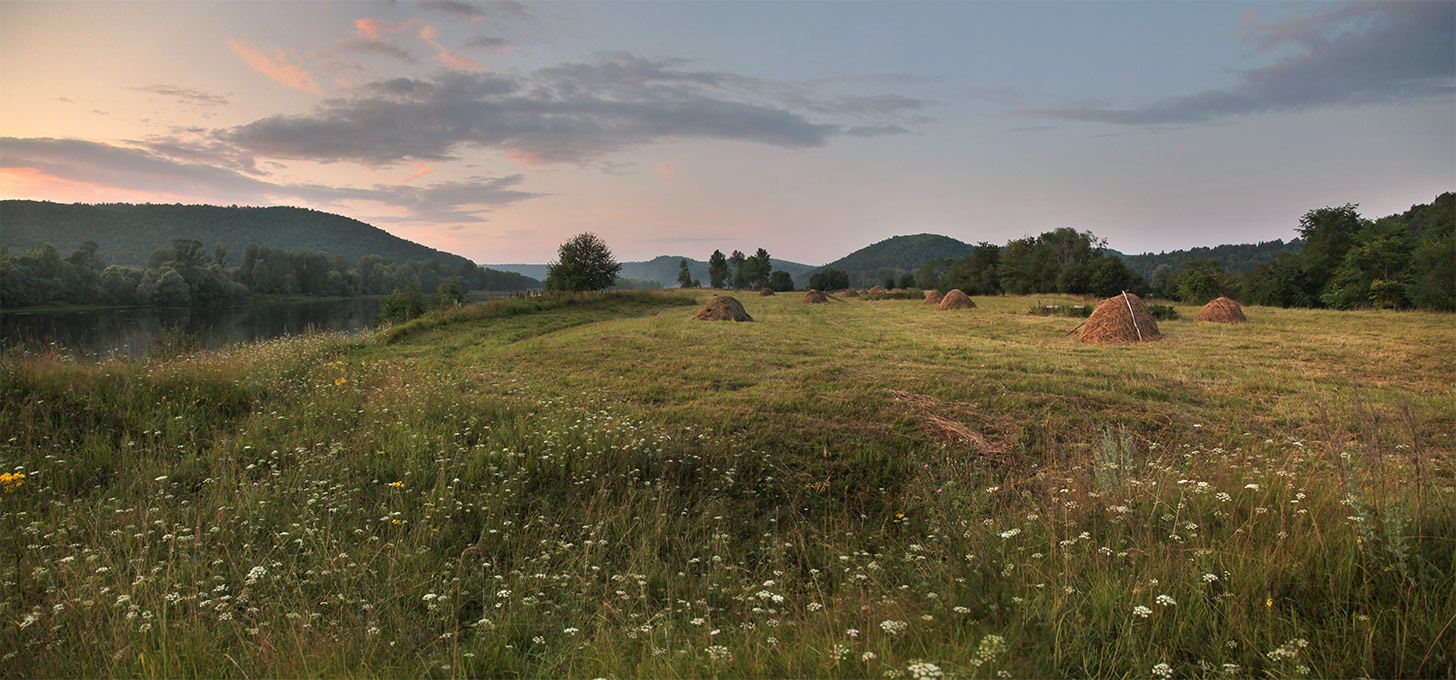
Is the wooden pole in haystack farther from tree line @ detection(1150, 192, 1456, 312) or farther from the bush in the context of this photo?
the bush

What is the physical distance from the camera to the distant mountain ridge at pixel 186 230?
92.9 metres

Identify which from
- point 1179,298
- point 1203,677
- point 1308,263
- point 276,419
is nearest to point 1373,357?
point 1203,677

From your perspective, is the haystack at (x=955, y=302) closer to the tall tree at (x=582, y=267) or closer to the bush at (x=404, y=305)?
the tall tree at (x=582, y=267)

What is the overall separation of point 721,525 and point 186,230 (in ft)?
548

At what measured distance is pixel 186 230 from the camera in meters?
122

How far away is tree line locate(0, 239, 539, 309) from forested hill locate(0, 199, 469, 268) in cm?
996

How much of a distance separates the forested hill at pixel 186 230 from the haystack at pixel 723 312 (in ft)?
293

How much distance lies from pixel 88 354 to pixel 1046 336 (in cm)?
2209

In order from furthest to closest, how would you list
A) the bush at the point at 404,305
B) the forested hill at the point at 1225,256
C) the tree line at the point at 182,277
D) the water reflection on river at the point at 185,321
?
the forested hill at the point at 1225,256 → the tree line at the point at 182,277 → the bush at the point at 404,305 → the water reflection on river at the point at 185,321

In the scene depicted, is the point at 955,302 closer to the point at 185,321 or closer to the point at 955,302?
the point at 955,302

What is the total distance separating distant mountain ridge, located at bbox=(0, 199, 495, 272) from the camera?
9294 cm

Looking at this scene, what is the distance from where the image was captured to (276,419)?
6.42m

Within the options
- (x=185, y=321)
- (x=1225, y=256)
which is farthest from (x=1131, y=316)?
(x=1225, y=256)

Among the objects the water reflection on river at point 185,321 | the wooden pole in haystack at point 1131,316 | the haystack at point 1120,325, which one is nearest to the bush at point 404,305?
the water reflection on river at point 185,321
